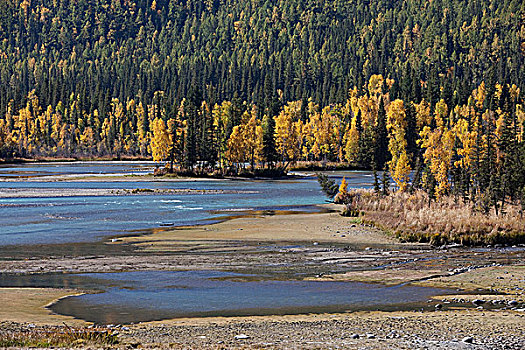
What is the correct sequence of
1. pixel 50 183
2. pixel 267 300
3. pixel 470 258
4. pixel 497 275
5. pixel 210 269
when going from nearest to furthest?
pixel 267 300, pixel 497 275, pixel 210 269, pixel 470 258, pixel 50 183

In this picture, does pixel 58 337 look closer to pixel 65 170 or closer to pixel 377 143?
pixel 65 170

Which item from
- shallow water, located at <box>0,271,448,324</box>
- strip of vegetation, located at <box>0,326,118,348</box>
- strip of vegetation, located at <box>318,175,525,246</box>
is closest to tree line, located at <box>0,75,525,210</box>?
strip of vegetation, located at <box>318,175,525,246</box>

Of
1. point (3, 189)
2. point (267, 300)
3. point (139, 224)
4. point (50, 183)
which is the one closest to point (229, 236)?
point (139, 224)

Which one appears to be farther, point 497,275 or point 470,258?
point 470,258

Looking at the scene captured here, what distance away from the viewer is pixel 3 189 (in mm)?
83438

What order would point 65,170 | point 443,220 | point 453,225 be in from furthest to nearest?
1. point 65,170
2. point 443,220
3. point 453,225

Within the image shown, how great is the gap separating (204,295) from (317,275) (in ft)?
17.8

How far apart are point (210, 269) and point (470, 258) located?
460 inches

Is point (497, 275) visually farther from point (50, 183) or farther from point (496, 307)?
point (50, 183)

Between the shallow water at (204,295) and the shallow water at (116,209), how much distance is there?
41.1ft

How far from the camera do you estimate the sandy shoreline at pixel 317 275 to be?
1784 cm

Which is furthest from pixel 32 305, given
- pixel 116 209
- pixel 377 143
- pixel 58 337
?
pixel 377 143

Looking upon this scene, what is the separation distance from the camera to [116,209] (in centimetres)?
5947

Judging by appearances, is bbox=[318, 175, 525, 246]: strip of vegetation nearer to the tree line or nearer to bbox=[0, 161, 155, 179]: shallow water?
the tree line
